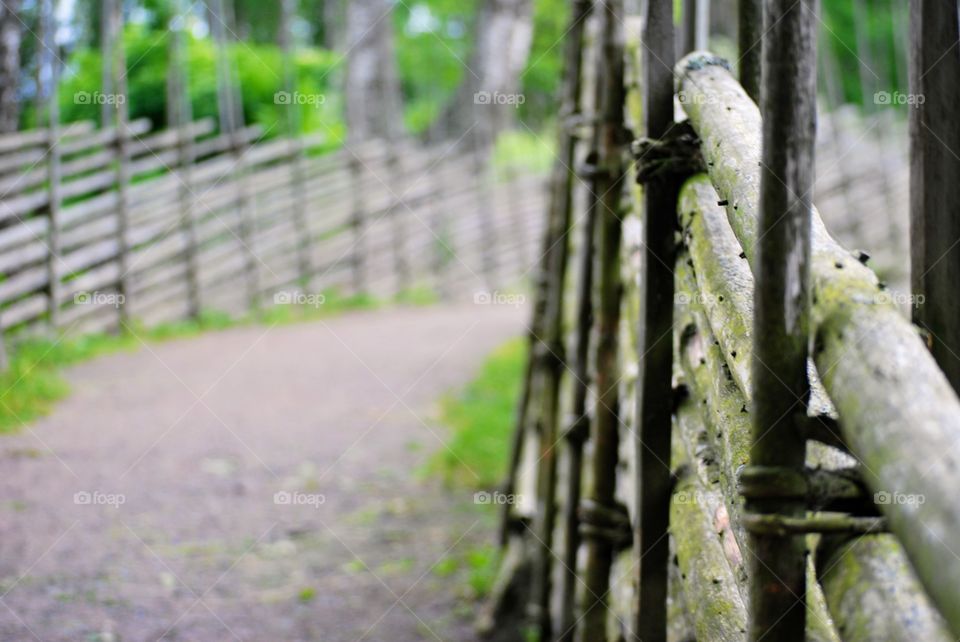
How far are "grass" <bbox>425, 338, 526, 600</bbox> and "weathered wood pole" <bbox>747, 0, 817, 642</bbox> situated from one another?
2895mm

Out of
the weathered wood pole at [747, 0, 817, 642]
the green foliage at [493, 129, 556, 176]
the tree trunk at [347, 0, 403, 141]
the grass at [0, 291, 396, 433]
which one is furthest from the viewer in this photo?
the green foliage at [493, 129, 556, 176]

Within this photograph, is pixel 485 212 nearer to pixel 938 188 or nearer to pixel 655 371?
pixel 655 371

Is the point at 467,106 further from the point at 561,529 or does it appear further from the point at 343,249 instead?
the point at 561,529

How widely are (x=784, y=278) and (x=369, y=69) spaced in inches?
488

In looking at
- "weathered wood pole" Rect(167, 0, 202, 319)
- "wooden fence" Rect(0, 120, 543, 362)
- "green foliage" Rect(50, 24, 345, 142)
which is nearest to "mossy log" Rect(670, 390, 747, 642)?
"wooden fence" Rect(0, 120, 543, 362)

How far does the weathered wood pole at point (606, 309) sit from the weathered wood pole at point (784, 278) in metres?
1.53

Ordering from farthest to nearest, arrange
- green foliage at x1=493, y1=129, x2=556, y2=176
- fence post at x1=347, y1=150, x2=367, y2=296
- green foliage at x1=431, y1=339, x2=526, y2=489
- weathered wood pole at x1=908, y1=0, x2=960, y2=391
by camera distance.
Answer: green foliage at x1=493, y1=129, x2=556, y2=176 < fence post at x1=347, y1=150, x2=367, y2=296 < green foliage at x1=431, y1=339, x2=526, y2=489 < weathered wood pole at x1=908, y1=0, x2=960, y2=391

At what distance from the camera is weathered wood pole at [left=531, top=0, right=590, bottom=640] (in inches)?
148

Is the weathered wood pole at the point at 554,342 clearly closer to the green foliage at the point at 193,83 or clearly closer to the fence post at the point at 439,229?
the fence post at the point at 439,229

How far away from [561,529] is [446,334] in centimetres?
521

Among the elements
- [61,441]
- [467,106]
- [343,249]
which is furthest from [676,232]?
[467,106]

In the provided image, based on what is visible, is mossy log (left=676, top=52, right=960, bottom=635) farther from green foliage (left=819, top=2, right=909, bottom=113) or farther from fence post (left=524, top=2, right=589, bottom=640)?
green foliage (left=819, top=2, right=909, bottom=113)

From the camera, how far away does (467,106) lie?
50.7 ft

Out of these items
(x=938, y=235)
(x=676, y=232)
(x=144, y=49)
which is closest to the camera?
(x=938, y=235)
